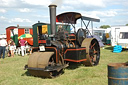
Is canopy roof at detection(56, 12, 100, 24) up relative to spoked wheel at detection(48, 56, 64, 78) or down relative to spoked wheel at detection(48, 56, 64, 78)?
up

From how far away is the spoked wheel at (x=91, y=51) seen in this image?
242 inches

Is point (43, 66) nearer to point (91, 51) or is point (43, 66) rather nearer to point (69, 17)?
point (91, 51)

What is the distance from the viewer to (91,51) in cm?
638

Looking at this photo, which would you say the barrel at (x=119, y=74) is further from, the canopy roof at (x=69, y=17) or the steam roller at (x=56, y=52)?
the canopy roof at (x=69, y=17)

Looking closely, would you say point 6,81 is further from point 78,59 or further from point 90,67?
point 90,67

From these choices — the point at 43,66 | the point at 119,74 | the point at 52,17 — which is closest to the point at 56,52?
the point at 43,66

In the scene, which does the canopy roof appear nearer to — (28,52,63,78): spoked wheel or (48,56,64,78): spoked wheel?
(48,56,64,78): spoked wheel

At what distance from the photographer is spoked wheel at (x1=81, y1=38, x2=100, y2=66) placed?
6155 mm

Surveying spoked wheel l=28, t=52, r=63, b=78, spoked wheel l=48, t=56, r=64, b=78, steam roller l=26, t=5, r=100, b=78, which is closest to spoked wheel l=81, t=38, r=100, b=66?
steam roller l=26, t=5, r=100, b=78

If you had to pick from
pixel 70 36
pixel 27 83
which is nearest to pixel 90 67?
pixel 70 36

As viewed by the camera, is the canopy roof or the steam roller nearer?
the steam roller

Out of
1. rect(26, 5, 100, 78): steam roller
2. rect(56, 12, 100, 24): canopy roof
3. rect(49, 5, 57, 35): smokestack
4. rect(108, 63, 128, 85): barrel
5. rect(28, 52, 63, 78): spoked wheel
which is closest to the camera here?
rect(108, 63, 128, 85): barrel

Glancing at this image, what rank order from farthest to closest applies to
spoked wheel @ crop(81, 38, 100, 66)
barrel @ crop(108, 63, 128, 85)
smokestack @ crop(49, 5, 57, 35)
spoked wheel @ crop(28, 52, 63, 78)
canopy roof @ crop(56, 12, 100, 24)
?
canopy roof @ crop(56, 12, 100, 24) → spoked wheel @ crop(81, 38, 100, 66) → smokestack @ crop(49, 5, 57, 35) → spoked wheel @ crop(28, 52, 63, 78) → barrel @ crop(108, 63, 128, 85)

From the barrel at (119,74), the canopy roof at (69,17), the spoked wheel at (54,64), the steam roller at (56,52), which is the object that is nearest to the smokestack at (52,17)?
the steam roller at (56,52)
